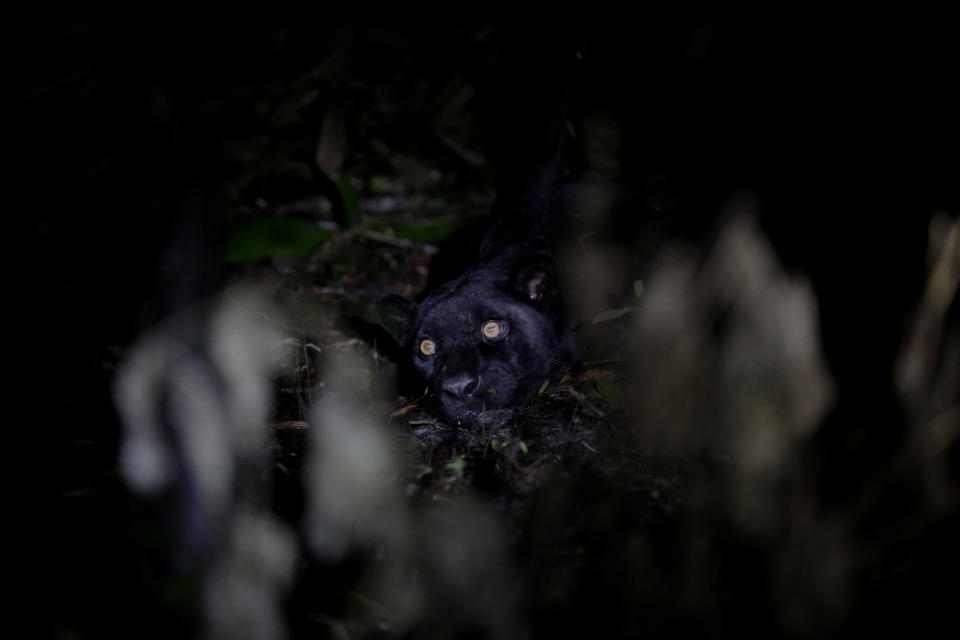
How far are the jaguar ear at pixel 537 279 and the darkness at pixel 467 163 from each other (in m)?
1.23

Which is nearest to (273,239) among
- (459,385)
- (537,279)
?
(537,279)

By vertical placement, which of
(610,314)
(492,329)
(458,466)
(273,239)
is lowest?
(273,239)

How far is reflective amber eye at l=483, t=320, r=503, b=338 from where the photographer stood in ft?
15.0

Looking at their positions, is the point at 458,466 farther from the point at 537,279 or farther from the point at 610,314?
the point at 610,314

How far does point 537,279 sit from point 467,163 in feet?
15.1

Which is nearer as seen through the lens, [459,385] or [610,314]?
[459,385]

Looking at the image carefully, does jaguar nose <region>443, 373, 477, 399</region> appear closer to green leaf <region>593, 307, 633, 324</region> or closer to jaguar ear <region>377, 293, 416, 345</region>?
jaguar ear <region>377, 293, 416, 345</region>

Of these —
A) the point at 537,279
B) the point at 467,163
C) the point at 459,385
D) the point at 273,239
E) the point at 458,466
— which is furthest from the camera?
the point at 467,163

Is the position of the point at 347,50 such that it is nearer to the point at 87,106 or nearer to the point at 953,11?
the point at 87,106

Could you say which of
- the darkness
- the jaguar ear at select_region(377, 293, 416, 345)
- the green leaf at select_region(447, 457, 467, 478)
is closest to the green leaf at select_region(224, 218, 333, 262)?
the darkness

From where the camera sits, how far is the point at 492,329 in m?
4.57

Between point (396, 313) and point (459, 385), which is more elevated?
point (459, 385)

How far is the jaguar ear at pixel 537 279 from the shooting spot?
482 centimetres

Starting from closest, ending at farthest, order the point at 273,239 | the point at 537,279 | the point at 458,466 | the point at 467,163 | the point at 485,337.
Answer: the point at 458,466 < the point at 485,337 < the point at 537,279 < the point at 273,239 < the point at 467,163
